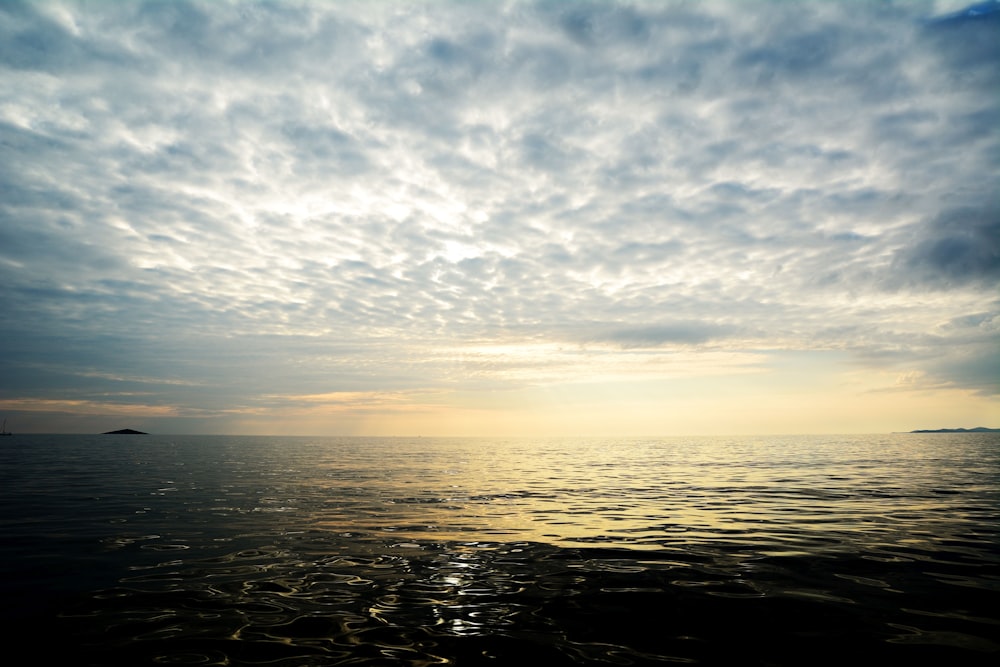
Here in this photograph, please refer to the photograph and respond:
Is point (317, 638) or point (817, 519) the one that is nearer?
point (317, 638)

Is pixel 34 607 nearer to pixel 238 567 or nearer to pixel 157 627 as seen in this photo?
pixel 157 627

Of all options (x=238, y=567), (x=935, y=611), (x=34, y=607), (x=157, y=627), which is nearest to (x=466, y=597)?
(x=157, y=627)

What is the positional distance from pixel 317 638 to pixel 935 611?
35.4ft

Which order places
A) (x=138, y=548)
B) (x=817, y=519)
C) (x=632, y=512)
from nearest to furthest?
(x=138, y=548), (x=817, y=519), (x=632, y=512)

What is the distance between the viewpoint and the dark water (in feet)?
25.7

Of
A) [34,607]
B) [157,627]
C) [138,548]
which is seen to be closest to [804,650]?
[157,627]

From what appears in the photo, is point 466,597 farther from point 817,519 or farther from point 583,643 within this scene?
point 817,519

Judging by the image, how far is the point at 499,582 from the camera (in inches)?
449

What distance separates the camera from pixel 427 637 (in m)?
8.22

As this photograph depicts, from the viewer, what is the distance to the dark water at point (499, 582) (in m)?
7.85

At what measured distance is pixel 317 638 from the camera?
26.7 feet

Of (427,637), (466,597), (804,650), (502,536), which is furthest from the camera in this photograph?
(502,536)

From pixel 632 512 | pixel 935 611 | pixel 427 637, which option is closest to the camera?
pixel 427 637

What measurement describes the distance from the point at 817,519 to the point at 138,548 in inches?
894
